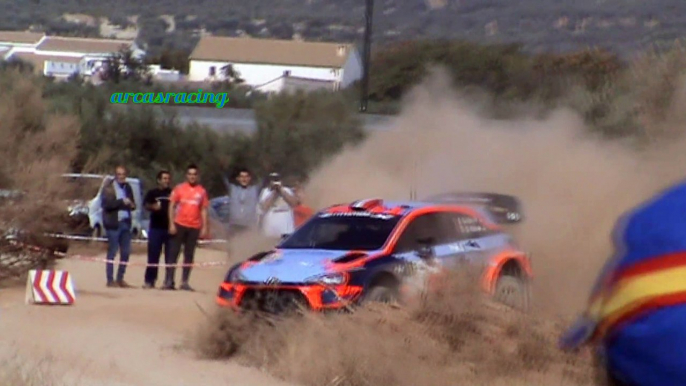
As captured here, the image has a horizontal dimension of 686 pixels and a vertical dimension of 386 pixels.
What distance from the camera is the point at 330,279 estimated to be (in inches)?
463

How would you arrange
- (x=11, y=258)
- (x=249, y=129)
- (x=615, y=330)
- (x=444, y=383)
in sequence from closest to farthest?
(x=615, y=330) < (x=444, y=383) < (x=11, y=258) < (x=249, y=129)

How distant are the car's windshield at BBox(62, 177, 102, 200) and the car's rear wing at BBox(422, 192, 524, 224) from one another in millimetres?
5294

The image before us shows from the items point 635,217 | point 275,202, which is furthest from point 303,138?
point 635,217

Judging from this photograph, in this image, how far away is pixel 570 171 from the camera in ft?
71.5

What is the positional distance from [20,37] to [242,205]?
215 feet

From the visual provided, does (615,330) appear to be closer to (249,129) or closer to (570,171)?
(570,171)

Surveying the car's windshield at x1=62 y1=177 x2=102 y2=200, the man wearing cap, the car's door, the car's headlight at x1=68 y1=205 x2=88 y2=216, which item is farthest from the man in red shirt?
the man wearing cap

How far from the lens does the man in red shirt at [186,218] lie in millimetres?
17219

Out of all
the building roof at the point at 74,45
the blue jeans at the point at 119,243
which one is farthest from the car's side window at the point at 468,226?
the building roof at the point at 74,45

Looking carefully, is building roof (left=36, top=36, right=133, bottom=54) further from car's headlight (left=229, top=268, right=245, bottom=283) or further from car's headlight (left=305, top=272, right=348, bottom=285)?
car's headlight (left=305, top=272, right=348, bottom=285)

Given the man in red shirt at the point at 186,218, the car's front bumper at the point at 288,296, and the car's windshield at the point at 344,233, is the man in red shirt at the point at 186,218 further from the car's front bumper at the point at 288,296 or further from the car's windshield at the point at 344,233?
the car's front bumper at the point at 288,296

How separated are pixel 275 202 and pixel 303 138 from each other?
12.4 m

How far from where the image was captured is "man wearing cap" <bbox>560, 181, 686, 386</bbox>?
198cm

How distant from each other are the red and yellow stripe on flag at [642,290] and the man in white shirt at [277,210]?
15454 mm
